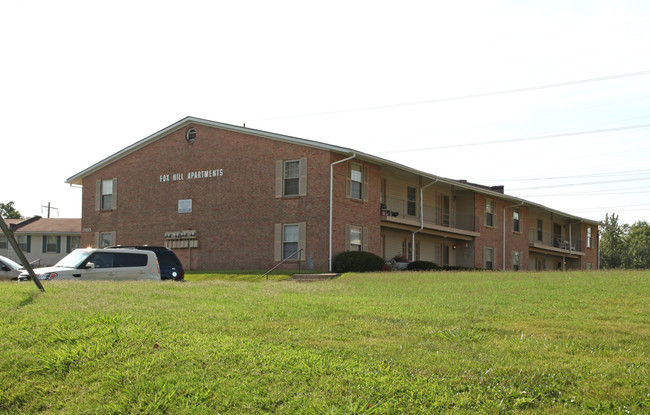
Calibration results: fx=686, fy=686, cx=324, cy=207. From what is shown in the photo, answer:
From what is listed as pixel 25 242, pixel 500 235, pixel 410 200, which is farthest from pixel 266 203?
pixel 25 242

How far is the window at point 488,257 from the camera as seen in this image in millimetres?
39312

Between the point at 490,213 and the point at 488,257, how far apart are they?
8.40 feet

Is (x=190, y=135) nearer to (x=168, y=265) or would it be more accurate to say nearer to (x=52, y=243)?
(x=168, y=265)

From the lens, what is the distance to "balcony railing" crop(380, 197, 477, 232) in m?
34.4

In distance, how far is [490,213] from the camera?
39.9 meters

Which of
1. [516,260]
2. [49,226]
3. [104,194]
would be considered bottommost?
[516,260]

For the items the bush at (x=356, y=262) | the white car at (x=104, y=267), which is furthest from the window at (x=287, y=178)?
the white car at (x=104, y=267)

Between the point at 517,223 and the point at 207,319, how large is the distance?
115 feet

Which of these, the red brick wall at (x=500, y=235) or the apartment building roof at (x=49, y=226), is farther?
the apartment building roof at (x=49, y=226)

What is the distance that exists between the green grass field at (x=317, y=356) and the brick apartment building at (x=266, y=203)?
1473cm

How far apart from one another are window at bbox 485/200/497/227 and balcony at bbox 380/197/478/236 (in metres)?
1.69

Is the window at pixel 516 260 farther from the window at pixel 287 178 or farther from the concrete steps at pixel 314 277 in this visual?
the concrete steps at pixel 314 277

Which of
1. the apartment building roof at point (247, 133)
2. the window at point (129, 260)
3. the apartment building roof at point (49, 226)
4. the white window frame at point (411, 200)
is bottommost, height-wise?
the window at point (129, 260)

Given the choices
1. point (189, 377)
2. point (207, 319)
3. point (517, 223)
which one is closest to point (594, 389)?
point (189, 377)
